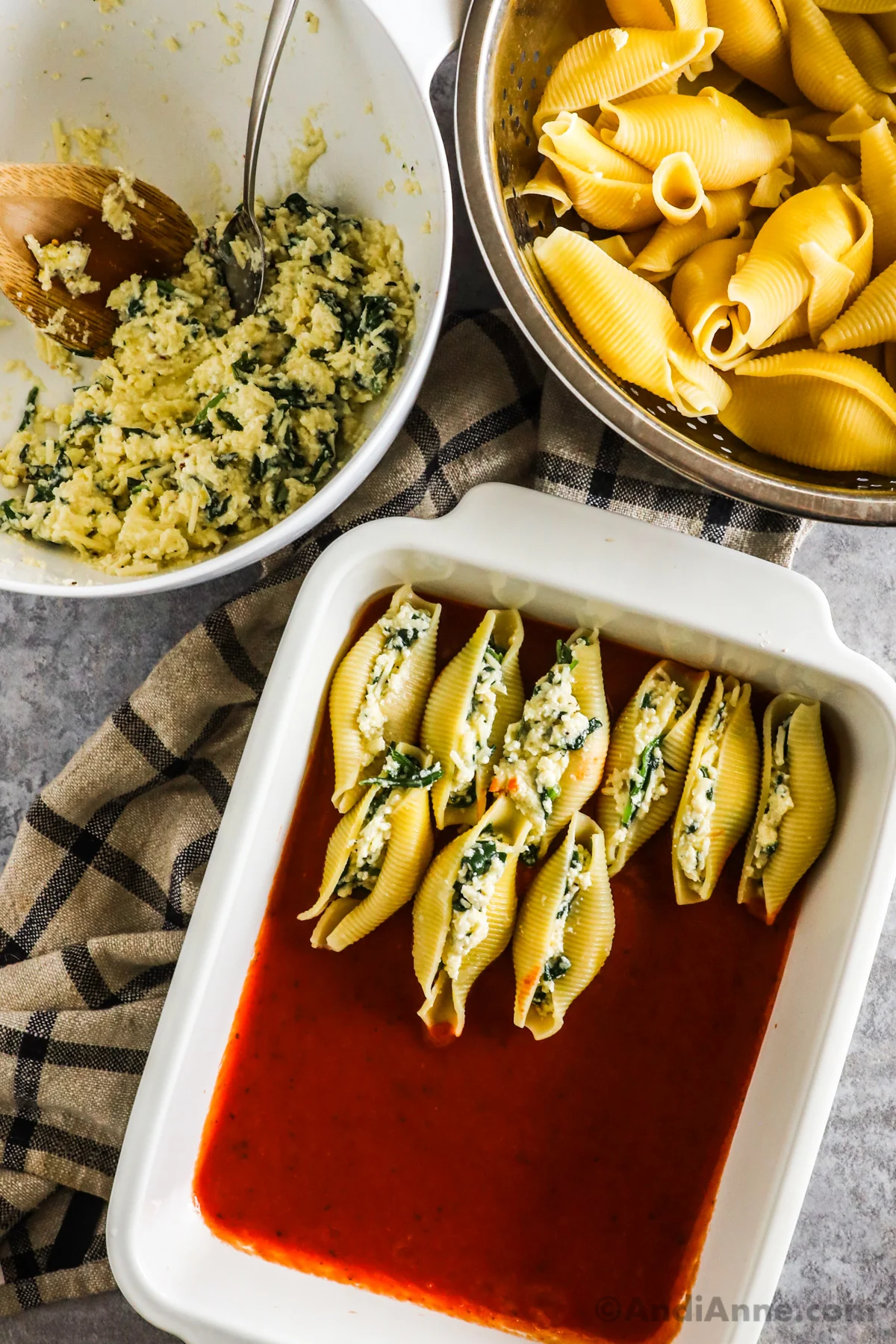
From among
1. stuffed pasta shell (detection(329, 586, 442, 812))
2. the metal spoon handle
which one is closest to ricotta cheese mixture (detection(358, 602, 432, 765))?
stuffed pasta shell (detection(329, 586, 442, 812))

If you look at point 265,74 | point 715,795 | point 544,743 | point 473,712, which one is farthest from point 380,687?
point 265,74

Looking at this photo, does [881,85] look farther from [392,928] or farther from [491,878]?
[392,928]

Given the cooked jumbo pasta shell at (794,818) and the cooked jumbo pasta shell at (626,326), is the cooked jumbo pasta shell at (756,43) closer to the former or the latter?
the cooked jumbo pasta shell at (626,326)

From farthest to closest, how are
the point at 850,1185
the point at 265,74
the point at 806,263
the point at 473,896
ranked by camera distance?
the point at 850,1185 → the point at 473,896 → the point at 265,74 → the point at 806,263

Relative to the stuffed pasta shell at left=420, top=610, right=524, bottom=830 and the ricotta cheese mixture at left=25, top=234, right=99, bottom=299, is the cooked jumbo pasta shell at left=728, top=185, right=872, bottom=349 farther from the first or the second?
the ricotta cheese mixture at left=25, top=234, right=99, bottom=299

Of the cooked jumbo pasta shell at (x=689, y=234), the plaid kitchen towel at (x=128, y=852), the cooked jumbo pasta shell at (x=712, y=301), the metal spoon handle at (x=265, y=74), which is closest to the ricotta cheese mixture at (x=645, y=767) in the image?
the plaid kitchen towel at (x=128, y=852)

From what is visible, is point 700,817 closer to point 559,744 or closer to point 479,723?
point 559,744
